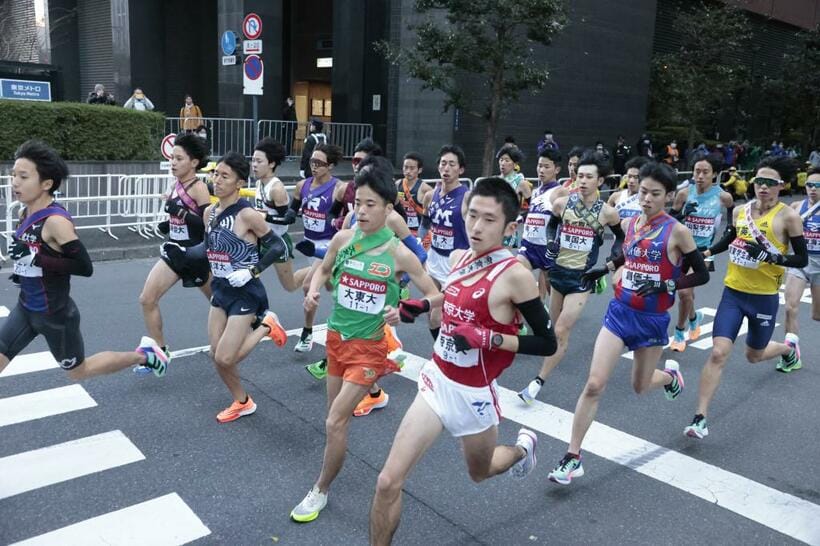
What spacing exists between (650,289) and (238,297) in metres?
3.03

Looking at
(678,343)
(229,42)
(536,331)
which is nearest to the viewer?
(536,331)

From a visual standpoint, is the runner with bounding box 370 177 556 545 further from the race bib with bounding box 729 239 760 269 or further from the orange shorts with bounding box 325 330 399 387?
the race bib with bounding box 729 239 760 269

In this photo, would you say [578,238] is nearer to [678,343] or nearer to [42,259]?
[678,343]

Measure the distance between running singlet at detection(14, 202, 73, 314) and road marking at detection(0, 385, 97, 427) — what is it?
1.23 m

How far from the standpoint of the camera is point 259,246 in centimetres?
552

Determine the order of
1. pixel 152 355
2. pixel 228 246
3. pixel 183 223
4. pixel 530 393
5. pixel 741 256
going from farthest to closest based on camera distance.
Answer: pixel 183 223, pixel 530 393, pixel 741 256, pixel 152 355, pixel 228 246

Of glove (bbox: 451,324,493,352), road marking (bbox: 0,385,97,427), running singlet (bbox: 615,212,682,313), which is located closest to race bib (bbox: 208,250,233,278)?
road marking (bbox: 0,385,97,427)

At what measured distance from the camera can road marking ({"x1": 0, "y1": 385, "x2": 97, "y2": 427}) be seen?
561 cm

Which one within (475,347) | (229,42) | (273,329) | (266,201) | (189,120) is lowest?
(273,329)

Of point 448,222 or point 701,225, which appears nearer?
point 448,222

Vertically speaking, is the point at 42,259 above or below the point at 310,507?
above

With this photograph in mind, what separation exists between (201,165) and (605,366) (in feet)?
13.3

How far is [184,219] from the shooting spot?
6.58 m

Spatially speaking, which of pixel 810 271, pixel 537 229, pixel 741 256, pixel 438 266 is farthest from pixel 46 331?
pixel 810 271
